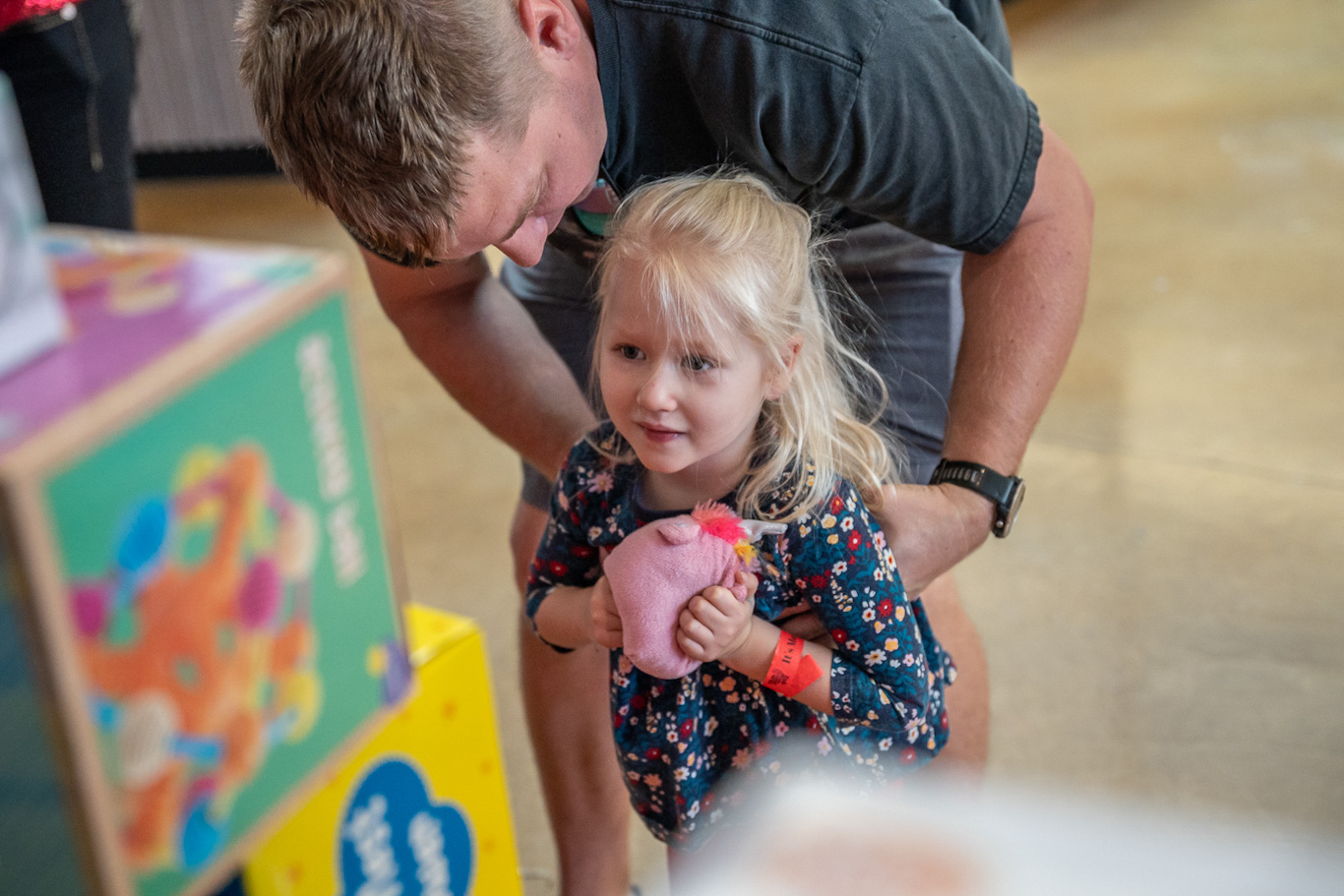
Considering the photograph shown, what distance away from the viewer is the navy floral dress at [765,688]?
100cm

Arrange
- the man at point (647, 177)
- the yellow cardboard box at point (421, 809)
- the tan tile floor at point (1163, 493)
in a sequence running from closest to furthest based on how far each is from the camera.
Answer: the yellow cardboard box at point (421, 809)
the man at point (647, 177)
the tan tile floor at point (1163, 493)

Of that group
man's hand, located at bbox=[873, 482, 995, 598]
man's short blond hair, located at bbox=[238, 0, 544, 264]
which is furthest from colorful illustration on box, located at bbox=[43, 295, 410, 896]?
man's hand, located at bbox=[873, 482, 995, 598]

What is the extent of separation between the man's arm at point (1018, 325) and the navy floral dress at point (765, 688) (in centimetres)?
15

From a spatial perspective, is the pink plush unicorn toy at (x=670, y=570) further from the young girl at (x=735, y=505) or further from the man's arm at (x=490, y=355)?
the man's arm at (x=490, y=355)

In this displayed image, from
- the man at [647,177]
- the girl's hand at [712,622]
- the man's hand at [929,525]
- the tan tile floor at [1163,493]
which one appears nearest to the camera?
the man at [647,177]

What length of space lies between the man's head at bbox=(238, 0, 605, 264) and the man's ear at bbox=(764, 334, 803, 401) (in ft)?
0.75

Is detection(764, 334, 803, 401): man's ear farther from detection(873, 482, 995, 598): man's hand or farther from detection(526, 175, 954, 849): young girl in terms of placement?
detection(873, 482, 995, 598): man's hand

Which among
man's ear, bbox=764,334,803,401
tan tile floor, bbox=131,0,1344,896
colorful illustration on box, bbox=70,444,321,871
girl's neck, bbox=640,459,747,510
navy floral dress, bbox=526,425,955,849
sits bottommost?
tan tile floor, bbox=131,0,1344,896

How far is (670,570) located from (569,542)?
15 centimetres

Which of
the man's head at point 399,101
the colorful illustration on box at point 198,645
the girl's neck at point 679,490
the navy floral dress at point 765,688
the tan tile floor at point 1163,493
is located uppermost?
the man's head at point 399,101

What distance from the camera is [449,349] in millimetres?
1333

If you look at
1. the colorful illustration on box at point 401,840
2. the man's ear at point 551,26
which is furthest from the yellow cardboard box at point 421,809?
the man's ear at point 551,26

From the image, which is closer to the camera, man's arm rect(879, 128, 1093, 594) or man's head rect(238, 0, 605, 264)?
man's head rect(238, 0, 605, 264)

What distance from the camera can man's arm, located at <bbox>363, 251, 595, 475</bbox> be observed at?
4.25 ft
